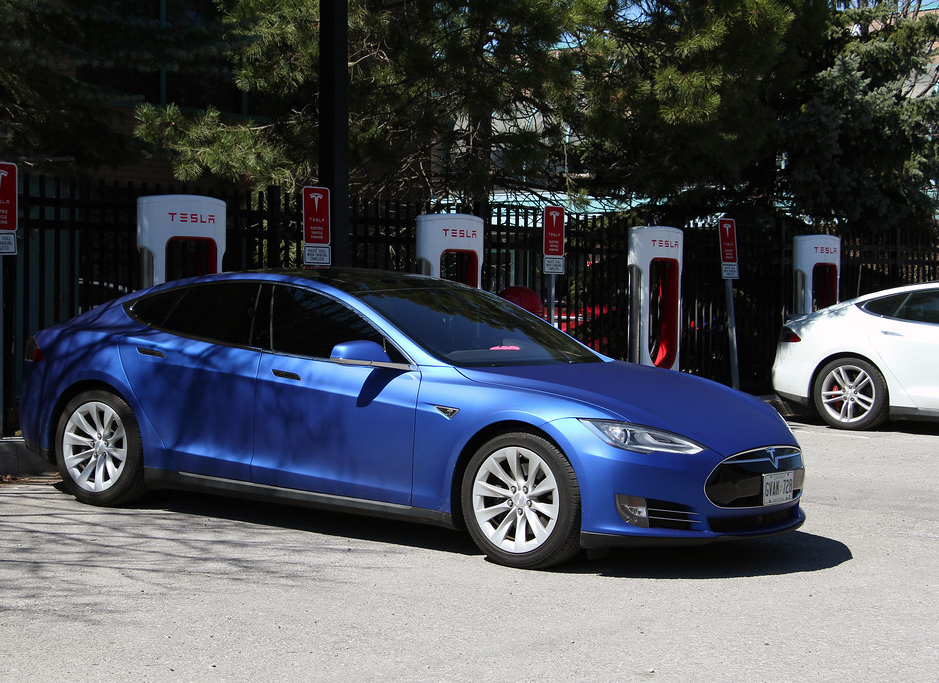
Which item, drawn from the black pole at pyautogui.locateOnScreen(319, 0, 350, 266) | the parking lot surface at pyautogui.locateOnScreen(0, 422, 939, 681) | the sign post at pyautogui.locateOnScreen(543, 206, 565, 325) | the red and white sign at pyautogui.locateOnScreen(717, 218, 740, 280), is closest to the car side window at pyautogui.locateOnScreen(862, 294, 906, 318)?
the red and white sign at pyautogui.locateOnScreen(717, 218, 740, 280)

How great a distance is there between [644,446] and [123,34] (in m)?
9.71

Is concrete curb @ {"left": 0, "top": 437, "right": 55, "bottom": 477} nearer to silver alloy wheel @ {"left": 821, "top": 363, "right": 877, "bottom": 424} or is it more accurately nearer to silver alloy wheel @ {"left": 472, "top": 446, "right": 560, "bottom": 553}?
silver alloy wheel @ {"left": 472, "top": 446, "right": 560, "bottom": 553}

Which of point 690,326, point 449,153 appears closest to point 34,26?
point 449,153

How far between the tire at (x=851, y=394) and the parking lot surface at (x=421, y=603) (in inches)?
177

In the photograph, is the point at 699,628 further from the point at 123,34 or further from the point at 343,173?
the point at 123,34

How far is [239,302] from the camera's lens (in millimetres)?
6770

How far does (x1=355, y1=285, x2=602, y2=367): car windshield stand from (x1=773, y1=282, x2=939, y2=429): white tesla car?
545 centimetres

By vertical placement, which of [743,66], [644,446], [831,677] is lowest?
[831,677]

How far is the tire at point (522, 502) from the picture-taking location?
17.8ft

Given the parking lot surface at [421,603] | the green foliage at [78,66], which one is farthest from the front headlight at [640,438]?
the green foliage at [78,66]

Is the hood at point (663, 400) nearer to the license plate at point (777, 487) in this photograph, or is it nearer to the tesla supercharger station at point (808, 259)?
the license plate at point (777, 487)

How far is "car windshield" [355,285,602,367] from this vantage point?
619 centimetres

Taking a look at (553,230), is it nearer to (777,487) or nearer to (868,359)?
(868,359)

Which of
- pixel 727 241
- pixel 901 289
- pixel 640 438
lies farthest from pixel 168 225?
pixel 901 289
